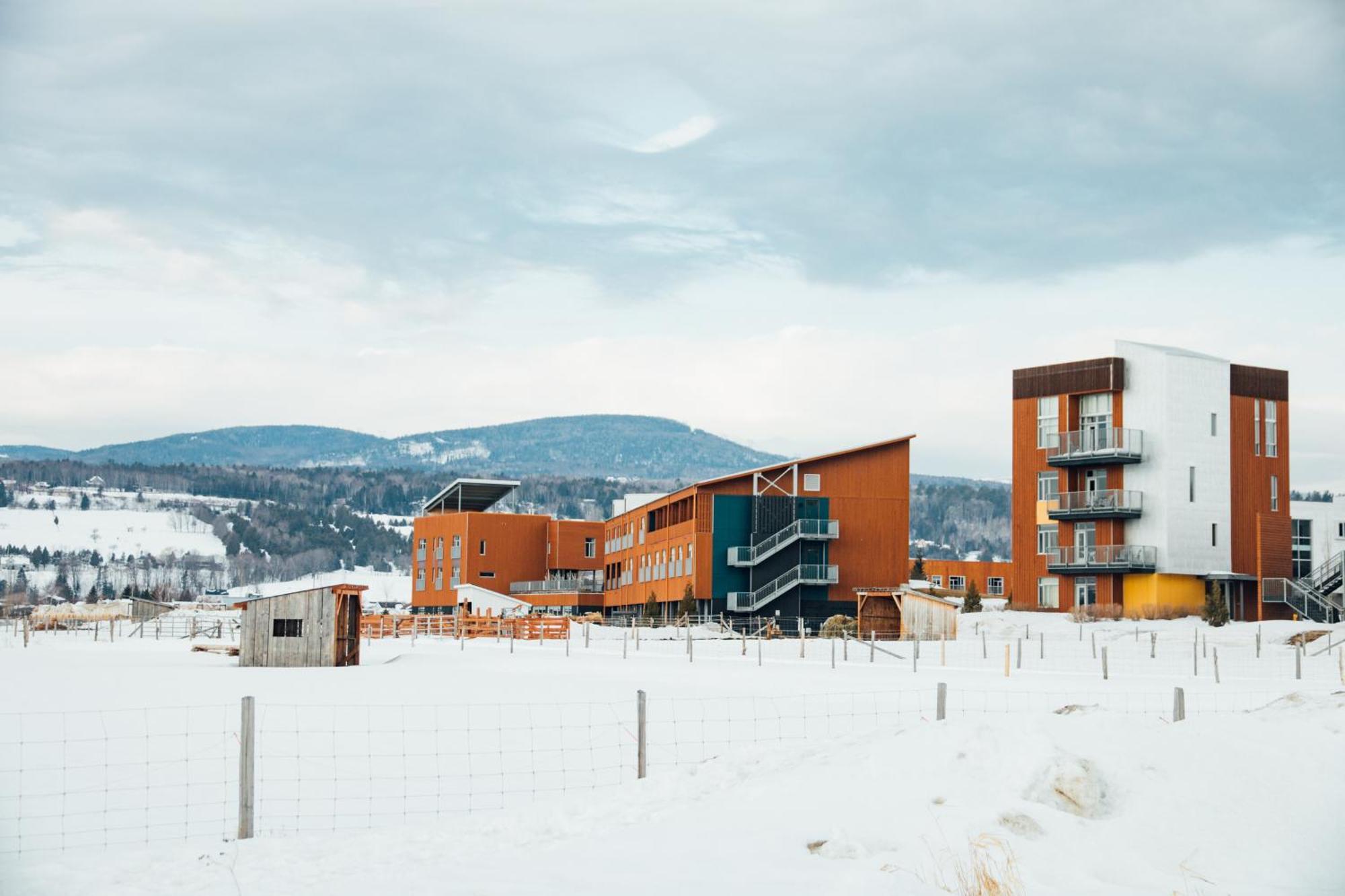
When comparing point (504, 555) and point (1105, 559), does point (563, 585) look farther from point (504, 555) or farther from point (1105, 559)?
→ point (1105, 559)

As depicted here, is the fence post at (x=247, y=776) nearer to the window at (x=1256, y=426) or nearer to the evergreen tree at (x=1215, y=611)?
the evergreen tree at (x=1215, y=611)

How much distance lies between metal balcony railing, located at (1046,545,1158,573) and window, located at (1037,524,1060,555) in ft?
4.89

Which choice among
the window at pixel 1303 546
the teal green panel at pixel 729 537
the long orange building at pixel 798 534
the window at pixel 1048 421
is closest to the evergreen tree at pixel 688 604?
A: the long orange building at pixel 798 534

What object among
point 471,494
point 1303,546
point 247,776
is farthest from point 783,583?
point 247,776

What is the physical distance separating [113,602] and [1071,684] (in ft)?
373

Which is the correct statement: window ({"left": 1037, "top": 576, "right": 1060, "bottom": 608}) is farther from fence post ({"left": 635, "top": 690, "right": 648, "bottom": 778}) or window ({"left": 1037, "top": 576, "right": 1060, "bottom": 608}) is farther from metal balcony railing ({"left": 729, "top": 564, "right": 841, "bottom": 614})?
fence post ({"left": 635, "top": 690, "right": 648, "bottom": 778})

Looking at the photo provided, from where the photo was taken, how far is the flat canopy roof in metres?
110

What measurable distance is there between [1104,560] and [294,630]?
43.7 m

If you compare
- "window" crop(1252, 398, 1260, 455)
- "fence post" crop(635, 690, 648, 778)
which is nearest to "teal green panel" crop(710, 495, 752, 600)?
"window" crop(1252, 398, 1260, 455)

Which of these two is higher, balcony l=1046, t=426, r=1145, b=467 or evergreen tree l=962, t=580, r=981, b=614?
balcony l=1046, t=426, r=1145, b=467

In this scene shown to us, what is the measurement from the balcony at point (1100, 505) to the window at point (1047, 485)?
203cm

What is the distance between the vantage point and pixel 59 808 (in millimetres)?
15750

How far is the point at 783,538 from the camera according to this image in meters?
78.9

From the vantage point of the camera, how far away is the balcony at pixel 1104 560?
70625 millimetres
